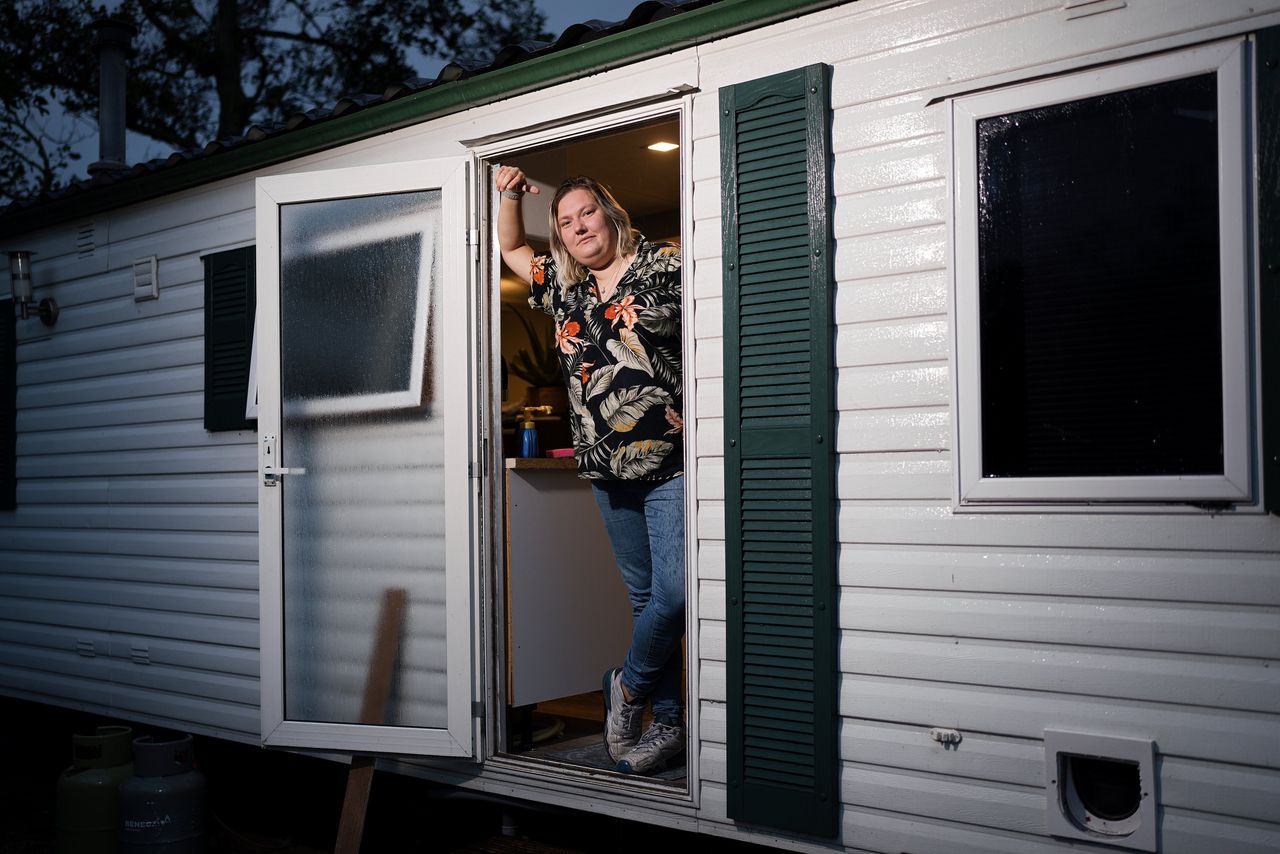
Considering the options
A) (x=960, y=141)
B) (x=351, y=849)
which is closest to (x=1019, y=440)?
(x=960, y=141)

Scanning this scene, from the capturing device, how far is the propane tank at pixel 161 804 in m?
4.23

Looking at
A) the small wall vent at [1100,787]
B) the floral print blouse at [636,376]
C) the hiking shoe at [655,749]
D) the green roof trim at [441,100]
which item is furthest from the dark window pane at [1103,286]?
the hiking shoe at [655,749]

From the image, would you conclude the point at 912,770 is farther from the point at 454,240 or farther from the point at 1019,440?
the point at 454,240

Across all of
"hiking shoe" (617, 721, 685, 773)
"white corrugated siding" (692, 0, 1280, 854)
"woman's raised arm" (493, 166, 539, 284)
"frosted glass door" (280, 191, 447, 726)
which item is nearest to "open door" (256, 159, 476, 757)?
"frosted glass door" (280, 191, 447, 726)

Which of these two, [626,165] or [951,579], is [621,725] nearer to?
[951,579]

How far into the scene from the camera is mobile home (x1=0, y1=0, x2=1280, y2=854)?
280cm

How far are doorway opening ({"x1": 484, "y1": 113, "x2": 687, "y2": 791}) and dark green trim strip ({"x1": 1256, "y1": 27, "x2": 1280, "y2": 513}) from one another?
1.65 metres

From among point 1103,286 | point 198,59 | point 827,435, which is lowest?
point 827,435

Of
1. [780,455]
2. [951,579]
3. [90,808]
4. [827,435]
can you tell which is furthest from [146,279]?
[951,579]

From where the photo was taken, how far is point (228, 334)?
5.03 m

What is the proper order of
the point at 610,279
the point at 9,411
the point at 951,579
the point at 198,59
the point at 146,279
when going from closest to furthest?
the point at 951,579 < the point at 610,279 < the point at 146,279 < the point at 9,411 < the point at 198,59

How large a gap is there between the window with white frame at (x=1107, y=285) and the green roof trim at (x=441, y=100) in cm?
75

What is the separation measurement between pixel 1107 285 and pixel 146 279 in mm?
4113

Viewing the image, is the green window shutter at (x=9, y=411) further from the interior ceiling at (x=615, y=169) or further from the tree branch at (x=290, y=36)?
the tree branch at (x=290, y=36)
